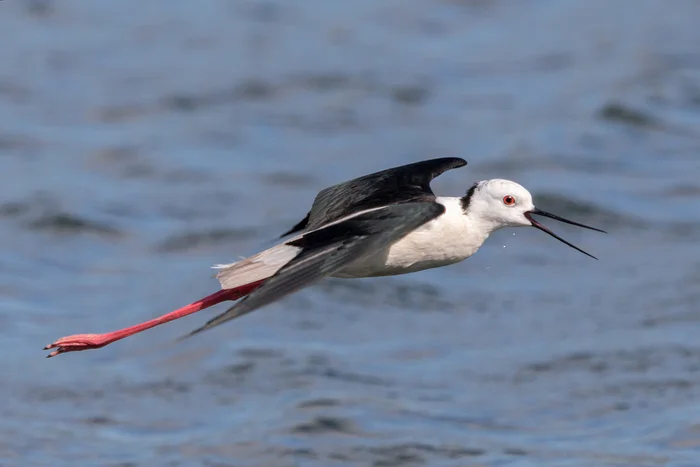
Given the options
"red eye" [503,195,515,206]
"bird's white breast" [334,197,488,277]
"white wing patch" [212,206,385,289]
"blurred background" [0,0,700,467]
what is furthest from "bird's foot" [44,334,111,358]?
"blurred background" [0,0,700,467]

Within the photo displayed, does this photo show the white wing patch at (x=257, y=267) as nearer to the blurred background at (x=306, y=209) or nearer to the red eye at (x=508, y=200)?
the red eye at (x=508, y=200)

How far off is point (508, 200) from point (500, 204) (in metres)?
0.09

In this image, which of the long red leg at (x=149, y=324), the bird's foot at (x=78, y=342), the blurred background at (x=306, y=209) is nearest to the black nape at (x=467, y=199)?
the long red leg at (x=149, y=324)

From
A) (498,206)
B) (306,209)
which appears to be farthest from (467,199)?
(306,209)

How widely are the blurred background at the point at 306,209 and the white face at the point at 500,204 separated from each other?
556cm

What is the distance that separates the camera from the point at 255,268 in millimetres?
9461

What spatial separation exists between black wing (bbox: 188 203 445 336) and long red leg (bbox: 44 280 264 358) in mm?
1365

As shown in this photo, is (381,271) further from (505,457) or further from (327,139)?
(327,139)

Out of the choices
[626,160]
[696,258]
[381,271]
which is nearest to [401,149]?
[626,160]

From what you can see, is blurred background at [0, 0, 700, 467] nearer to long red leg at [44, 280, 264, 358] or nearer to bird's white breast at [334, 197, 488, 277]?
long red leg at [44, 280, 264, 358]

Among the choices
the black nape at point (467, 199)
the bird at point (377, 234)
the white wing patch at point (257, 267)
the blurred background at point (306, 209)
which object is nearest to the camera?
the bird at point (377, 234)

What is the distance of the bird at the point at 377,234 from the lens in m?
8.47

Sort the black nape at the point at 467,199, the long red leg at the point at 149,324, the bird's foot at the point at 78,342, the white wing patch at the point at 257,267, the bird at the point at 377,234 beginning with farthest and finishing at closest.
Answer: the bird's foot at the point at 78,342 < the long red leg at the point at 149,324 < the black nape at the point at 467,199 < the white wing patch at the point at 257,267 < the bird at the point at 377,234

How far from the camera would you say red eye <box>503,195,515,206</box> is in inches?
394
